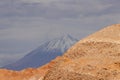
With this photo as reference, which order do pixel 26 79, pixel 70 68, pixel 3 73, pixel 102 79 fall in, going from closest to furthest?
pixel 102 79 < pixel 70 68 < pixel 26 79 < pixel 3 73

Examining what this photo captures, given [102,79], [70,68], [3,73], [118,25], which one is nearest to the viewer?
[102,79]

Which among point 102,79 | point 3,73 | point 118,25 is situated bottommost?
point 102,79

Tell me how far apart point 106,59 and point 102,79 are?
184cm

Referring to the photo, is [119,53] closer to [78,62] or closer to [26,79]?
[78,62]

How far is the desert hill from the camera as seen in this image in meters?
27.7

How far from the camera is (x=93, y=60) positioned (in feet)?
94.8

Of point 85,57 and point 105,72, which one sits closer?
point 105,72

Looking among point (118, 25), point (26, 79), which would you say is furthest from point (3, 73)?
point (118, 25)

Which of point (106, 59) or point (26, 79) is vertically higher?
point (26, 79)

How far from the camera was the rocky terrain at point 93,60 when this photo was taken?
2772 cm

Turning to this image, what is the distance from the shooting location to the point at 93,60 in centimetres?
2889

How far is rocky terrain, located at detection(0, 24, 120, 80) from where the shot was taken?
2772cm

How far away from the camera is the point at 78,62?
1156 inches

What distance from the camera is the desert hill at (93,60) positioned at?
90.9ft
